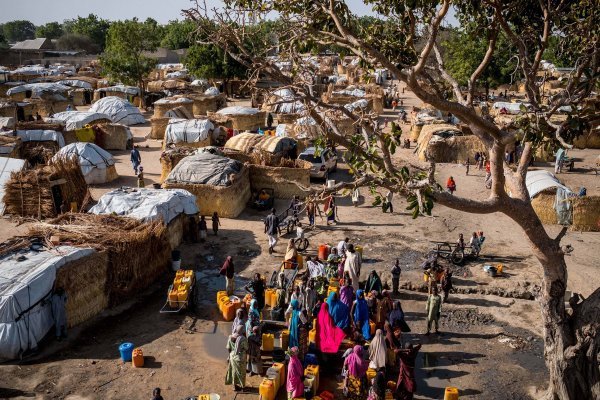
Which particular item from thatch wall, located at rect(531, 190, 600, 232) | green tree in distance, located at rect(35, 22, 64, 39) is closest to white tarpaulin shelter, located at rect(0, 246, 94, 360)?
thatch wall, located at rect(531, 190, 600, 232)

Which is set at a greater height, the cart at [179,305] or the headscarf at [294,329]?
the headscarf at [294,329]

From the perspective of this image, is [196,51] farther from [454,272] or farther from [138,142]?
[454,272]

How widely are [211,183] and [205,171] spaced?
0.54 m

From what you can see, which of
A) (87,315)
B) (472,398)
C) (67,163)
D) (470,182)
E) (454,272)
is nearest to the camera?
(472,398)

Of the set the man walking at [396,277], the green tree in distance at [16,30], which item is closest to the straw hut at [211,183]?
the man walking at [396,277]

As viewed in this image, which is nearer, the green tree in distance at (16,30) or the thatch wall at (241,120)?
the thatch wall at (241,120)

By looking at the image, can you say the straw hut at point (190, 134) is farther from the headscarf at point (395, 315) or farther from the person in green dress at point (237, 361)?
the person in green dress at point (237, 361)

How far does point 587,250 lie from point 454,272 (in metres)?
4.60

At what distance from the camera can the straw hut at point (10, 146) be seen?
20922mm

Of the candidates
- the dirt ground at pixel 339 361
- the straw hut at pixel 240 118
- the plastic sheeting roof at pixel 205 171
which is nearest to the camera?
the dirt ground at pixel 339 361

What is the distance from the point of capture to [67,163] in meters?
17.6

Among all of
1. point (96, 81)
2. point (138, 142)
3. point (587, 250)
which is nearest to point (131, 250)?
point (587, 250)

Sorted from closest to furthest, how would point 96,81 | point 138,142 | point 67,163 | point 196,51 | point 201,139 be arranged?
point 67,163 < point 201,139 < point 138,142 < point 196,51 < point 96,81

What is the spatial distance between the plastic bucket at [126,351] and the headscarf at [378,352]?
4.45 metres
